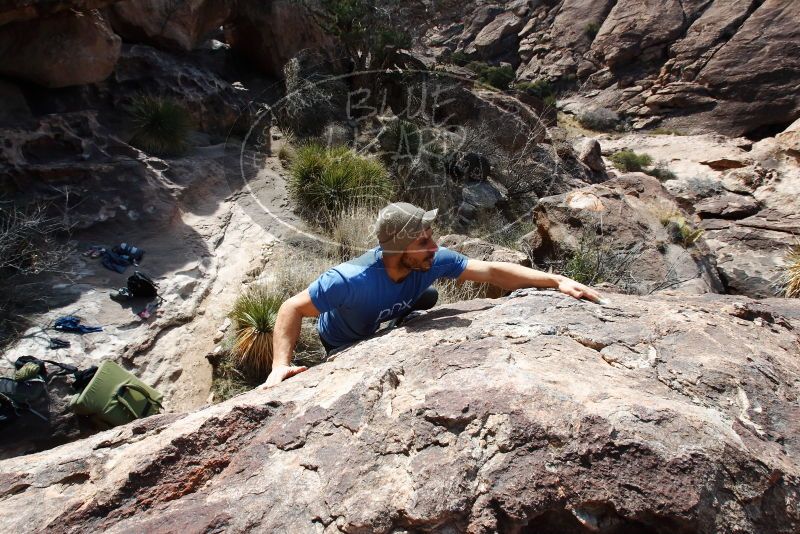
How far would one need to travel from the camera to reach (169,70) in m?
8.42

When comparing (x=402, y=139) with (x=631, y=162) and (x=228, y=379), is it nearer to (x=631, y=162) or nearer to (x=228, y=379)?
(x=228, y=379)

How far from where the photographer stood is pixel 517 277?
2.66 meters

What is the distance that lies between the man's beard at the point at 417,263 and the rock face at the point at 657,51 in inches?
493

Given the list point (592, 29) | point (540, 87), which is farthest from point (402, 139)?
point (592, 29)

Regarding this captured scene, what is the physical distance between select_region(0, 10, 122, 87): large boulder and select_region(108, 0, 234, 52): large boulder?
199 cm

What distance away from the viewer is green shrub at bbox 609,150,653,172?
15343 mm

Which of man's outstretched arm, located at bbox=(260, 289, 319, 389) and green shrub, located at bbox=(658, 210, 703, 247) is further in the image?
green shrub, located at bbox=(658, 210, 703, 247)

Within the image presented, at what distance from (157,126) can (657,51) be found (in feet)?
70.4

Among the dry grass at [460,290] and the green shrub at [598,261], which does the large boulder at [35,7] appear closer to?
the dry grass at [460,290]

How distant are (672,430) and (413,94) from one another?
975cm

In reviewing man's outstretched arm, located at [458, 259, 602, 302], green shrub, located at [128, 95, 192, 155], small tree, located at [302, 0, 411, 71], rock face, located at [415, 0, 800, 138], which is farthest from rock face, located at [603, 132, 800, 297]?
green shrub, located at [128, 95, 192, 155]

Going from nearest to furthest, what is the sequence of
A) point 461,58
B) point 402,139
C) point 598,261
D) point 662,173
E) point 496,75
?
1. point 598,261
2. point 402,139
3. point 662,173
4. point 496,75
5. point 461,58

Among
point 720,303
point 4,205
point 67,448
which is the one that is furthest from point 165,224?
point 720,303

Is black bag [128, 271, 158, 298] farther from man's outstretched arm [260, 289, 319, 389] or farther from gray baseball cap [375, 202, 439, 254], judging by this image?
gray baseball cap [375, 202, 439, 254]
